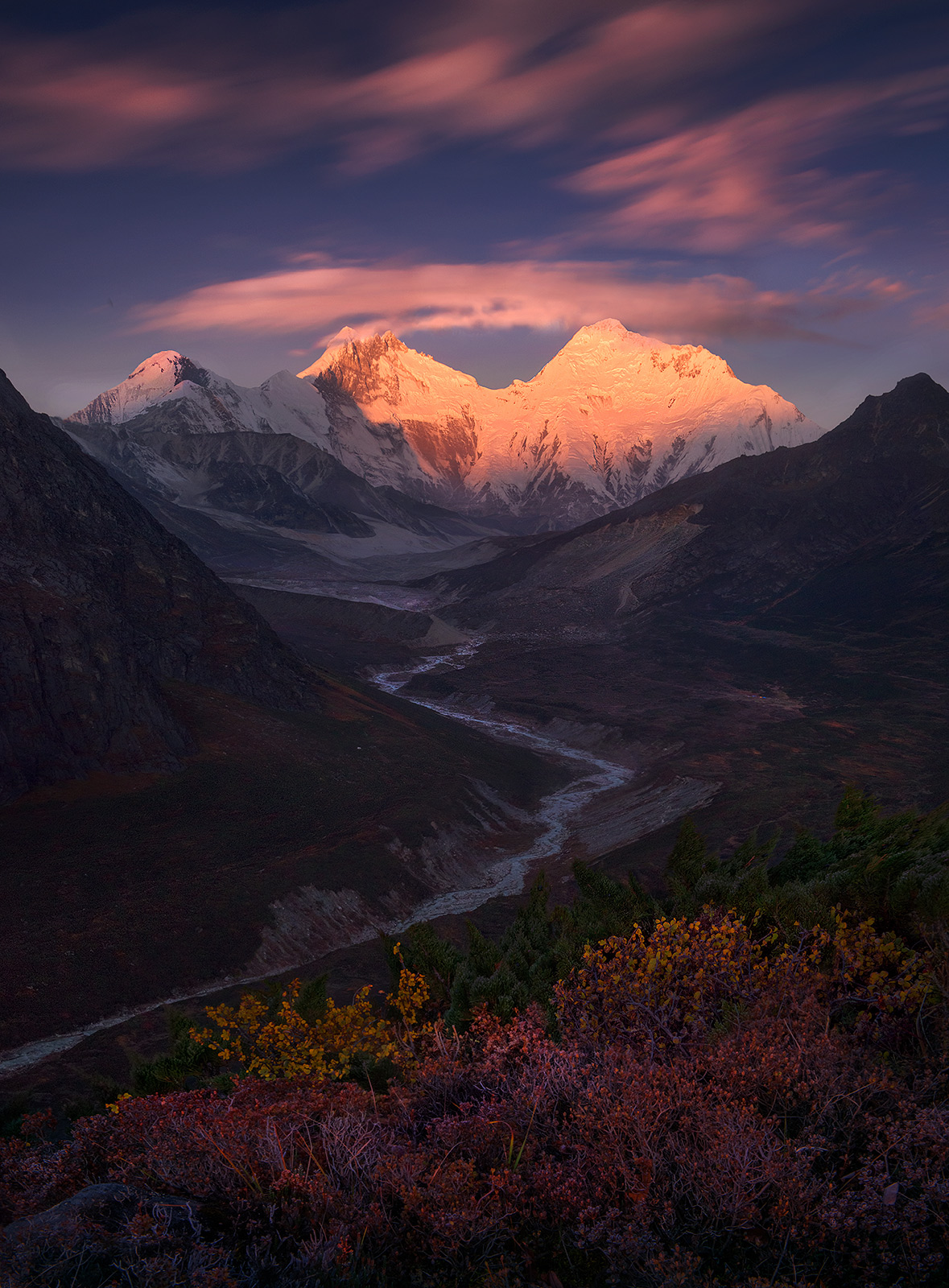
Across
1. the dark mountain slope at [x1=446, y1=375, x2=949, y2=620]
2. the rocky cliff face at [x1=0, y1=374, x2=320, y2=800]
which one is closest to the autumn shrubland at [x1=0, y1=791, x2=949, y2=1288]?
the rocky cliff face at [x1=0, y1=374, x2=320, y2=800]

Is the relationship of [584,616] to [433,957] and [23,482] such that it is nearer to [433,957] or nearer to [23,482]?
[23,482]

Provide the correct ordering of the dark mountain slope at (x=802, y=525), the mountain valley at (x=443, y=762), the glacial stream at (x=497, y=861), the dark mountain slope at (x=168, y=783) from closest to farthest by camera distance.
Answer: the glacial stream at (x=497, y=861) → the dark mountain slope at (x=168, y=783) → the mountain valley at (x=443, y=762) → the dark mountain slope at (x=802, y=525)

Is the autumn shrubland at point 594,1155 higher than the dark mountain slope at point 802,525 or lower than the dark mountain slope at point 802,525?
lower

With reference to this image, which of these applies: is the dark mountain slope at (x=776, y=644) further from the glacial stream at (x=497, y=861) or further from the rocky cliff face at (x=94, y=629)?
the rocky cliff face at (x=94, y=629)

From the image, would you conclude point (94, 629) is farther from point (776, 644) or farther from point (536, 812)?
point (776, 644)

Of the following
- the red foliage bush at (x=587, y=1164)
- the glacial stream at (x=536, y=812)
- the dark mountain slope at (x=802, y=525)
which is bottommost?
the glacial stream at (x=536, y=812)

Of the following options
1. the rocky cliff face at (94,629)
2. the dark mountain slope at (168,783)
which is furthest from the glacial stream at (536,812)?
the rocky cliff face at (94,629)

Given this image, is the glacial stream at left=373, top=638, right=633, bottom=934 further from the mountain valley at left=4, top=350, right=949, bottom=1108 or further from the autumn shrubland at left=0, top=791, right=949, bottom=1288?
the autumn shrubland at left=0, top=791, right=949, bottom=1288
